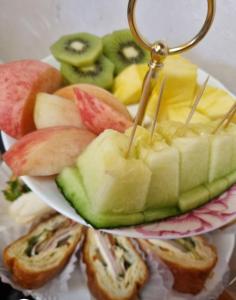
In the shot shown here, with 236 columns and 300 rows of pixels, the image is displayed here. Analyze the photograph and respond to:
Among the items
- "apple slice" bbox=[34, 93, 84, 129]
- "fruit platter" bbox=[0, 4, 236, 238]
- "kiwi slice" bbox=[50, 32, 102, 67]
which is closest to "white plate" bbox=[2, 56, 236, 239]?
"fruit platter" bbox=[0, 4, 236, 238]

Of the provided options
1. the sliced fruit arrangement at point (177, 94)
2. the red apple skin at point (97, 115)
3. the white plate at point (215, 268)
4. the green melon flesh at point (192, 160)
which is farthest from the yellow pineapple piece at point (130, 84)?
the white plate at point (215, 268)

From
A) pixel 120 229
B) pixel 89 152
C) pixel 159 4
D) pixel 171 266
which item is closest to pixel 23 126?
pixel 89 152

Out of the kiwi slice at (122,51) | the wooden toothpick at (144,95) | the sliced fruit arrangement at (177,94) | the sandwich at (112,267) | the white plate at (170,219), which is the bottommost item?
the sandwich at (112,267)

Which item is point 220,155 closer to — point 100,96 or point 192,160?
point 192,160

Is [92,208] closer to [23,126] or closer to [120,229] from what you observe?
[120,229]

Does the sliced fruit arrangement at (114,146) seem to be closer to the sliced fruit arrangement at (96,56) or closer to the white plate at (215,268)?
the sliced fruit arrangement at (96,56)
